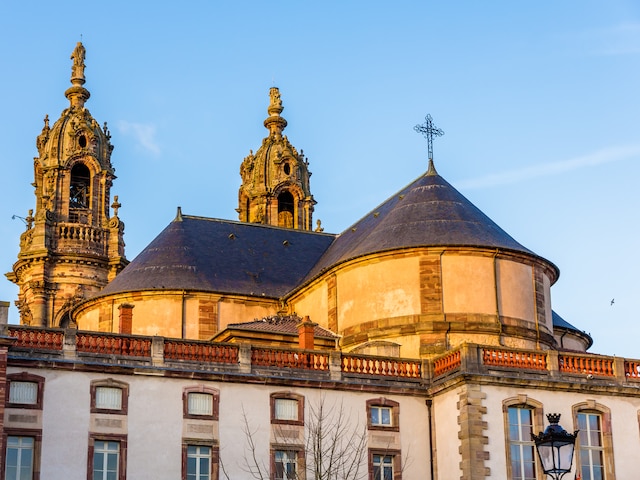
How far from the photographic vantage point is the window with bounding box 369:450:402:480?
37.0 meters

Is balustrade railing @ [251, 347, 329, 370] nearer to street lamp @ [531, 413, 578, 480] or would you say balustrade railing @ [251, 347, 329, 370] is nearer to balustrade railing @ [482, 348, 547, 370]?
balustrade railing @ [482, 348, 547, 370]

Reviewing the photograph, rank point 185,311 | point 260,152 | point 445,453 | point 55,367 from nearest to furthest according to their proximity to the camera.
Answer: point 55,367 < point 445,453 < point 185,311 < point 260,152

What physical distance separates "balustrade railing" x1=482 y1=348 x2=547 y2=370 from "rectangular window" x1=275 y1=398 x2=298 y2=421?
558 centimetres

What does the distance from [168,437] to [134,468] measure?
1.27 meters

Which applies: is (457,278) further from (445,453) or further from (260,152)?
(260,152)

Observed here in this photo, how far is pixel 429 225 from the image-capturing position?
147 ft

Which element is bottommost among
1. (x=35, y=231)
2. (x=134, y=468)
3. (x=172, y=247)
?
(x=134, y=468)

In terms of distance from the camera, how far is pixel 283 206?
2717 inches

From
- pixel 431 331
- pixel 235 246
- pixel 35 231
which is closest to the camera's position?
pixel 431 331

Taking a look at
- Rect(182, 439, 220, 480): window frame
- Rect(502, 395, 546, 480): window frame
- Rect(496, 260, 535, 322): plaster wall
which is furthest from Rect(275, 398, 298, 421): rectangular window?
Rect(496, 260, 535, 322): plaster wall

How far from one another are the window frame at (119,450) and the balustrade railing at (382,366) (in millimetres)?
6988

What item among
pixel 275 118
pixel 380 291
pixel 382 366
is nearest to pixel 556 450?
pixel 382 366

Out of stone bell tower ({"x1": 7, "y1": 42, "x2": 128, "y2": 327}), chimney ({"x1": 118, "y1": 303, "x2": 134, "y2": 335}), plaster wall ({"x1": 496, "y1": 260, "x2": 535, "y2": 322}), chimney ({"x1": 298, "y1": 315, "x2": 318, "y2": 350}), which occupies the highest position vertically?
stone bell tower ({"x1": 7, "y1": 42, "x2": 128, "y2": 327})

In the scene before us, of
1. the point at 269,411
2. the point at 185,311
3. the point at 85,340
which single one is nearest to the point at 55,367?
the point at 85,340
